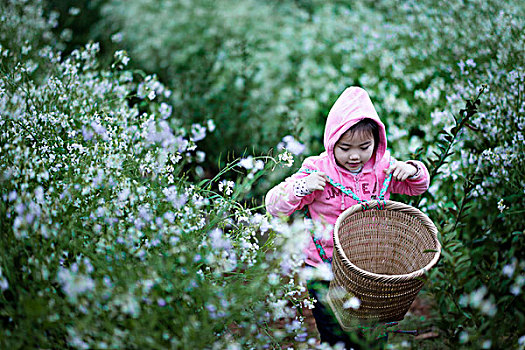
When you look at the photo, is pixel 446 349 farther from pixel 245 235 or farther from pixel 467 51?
pixel 467 51

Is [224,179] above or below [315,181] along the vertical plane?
above

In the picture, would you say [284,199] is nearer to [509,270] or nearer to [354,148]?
[354,148]

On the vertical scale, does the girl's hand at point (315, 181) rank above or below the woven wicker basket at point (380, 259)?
above

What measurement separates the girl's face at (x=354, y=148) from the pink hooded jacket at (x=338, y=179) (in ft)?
0.12

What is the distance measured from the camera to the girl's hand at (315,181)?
205cm

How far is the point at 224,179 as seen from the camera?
3340mm

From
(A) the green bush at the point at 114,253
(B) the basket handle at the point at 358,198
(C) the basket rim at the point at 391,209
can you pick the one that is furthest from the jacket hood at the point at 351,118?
(A) the green bush at the point at 114,253

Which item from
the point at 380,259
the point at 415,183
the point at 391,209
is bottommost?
the point at 380,259

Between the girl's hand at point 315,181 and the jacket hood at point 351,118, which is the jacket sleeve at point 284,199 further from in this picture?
the jacket hood at point 351,118

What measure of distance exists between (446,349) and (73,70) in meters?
2.72

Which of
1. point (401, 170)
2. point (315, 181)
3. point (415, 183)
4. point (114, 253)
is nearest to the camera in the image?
point (114, 253)

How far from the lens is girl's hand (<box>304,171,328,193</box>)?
2.05m

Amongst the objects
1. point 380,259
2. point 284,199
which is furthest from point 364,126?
point 380,259

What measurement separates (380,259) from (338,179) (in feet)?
1.59
